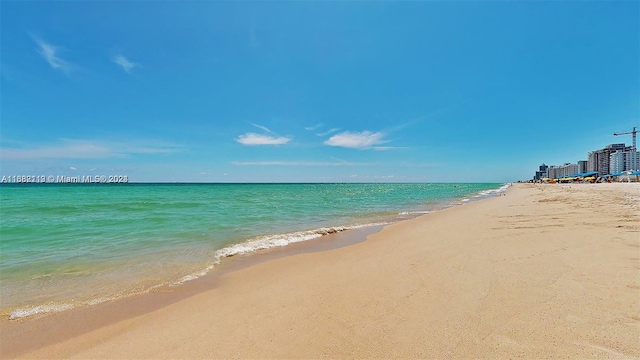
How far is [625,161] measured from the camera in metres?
104

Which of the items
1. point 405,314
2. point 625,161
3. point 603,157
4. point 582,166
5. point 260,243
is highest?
point 603,157

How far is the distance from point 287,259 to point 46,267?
6578 millimetres

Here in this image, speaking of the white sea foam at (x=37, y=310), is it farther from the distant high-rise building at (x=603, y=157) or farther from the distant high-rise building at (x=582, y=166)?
the distant high-rise building at (x=582, y=166)

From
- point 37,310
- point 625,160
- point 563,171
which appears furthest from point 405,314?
point 563,171

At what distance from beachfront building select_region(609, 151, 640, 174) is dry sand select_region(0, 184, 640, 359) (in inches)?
5847

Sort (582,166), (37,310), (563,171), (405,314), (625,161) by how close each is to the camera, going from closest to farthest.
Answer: (405,314), (37,310), (625,161), (582,166), (563,171)

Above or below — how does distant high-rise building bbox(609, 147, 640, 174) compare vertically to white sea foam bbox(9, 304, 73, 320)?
above

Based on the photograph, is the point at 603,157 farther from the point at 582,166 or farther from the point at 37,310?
the point at 37,310

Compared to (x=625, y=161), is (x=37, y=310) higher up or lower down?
lower down

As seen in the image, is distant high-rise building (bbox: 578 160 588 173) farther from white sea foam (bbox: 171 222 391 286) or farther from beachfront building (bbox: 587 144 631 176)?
white sea foam (bbox: 171 222 391 286)

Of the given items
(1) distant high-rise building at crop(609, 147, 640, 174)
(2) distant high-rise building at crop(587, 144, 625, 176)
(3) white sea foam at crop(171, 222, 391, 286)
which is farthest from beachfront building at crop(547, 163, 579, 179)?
(3) white sea foam at crop(171, 222, 391, 286)

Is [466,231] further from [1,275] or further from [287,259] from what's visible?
[1,275]

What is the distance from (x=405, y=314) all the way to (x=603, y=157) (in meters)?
178

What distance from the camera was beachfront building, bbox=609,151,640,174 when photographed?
101062 millimetres
